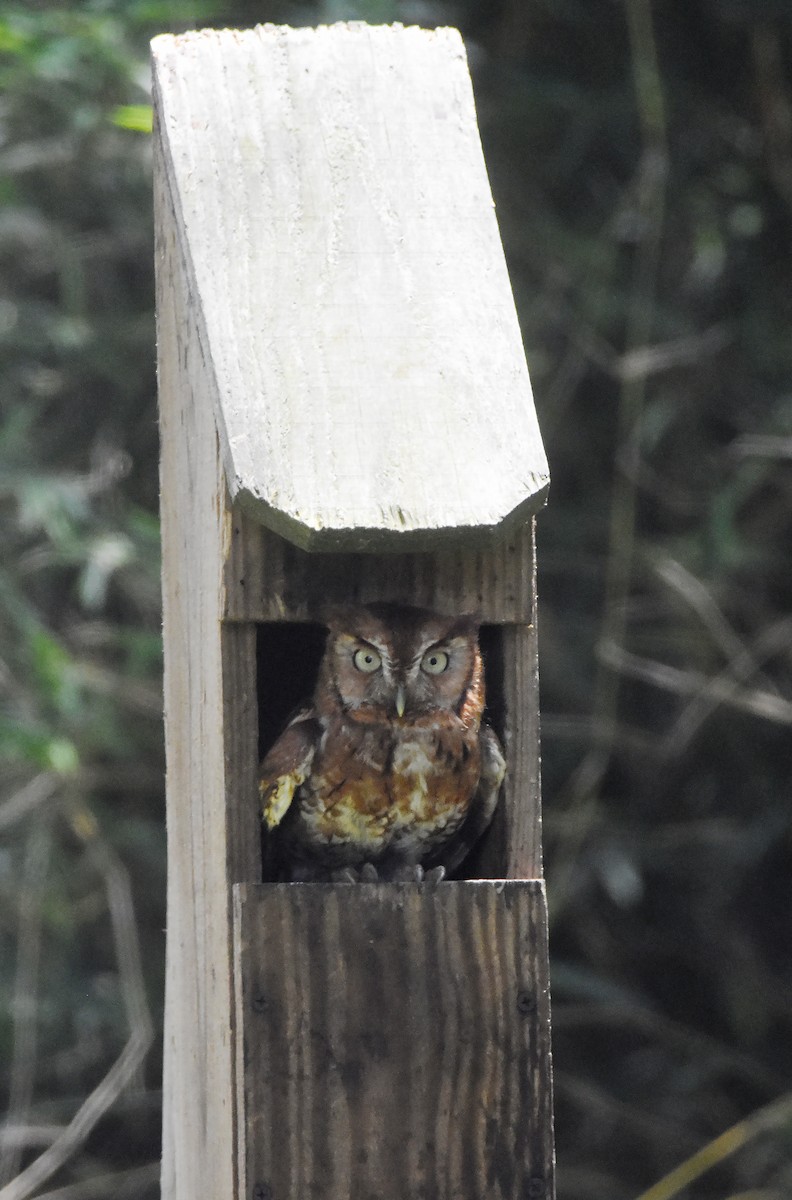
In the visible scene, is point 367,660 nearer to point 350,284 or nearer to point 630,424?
point 350,284

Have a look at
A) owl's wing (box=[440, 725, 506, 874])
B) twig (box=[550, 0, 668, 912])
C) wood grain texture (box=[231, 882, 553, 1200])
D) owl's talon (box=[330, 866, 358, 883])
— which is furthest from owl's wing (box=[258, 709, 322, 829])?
twig (box=[550, 0, 668, 912])

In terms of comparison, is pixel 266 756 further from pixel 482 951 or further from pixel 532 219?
pixel 532 219

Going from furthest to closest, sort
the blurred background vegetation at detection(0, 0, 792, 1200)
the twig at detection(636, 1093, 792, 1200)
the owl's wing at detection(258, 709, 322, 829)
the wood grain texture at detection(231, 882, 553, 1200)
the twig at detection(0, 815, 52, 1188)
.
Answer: the blurred background vegetation at detection(0, 0, 792, 1200), the twig at detection(0, 815, 52, 1188), the twig at detection(636, 1093, 792, 1200), the owl's wing at detection(258, 709, 322, 829), the wood grain texture at detection(231, 882, 553, 1200)

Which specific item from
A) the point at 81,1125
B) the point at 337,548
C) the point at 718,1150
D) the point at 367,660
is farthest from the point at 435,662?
the point at 718,1150

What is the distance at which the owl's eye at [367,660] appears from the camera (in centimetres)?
229

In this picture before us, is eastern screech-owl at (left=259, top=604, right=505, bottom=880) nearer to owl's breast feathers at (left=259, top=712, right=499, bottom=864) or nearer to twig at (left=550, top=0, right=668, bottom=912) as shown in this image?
owl's breast feathers at (left=259, top=712, right=499, bottom=864)

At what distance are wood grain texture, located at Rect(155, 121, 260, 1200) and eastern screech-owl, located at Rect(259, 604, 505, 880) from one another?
14 cm

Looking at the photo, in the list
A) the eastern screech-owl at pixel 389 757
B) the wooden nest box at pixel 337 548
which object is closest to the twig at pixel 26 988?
the wooden nest box at pixel 337 548

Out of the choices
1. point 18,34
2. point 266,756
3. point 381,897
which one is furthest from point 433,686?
point 18,34

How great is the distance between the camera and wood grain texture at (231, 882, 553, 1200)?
1.87 meters

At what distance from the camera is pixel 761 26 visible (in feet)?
16.5

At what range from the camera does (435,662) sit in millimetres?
2295

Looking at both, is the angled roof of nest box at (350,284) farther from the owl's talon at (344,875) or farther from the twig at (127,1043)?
the twig at (127,1043)

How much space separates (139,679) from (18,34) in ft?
5.79
